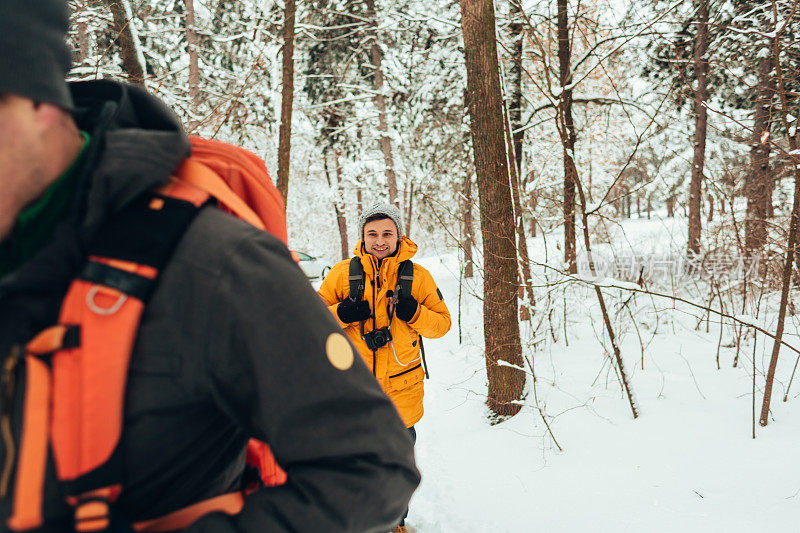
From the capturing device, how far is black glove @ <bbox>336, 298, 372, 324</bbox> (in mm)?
3303

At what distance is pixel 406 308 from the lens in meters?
3.34

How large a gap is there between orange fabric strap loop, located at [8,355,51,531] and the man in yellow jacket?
2614 mm

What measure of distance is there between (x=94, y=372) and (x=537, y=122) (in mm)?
7365

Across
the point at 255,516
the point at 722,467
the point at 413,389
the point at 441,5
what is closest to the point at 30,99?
the point at 255,516

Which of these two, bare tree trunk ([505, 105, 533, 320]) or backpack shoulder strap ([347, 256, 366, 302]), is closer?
backpack shoulder strap ([347, 256, 366, 302])

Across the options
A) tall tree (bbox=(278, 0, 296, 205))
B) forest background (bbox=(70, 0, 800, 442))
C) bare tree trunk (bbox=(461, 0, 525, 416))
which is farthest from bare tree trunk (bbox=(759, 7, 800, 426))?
tall tree (bbox=(278, 0, 296, 205))

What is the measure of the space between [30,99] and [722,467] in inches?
178

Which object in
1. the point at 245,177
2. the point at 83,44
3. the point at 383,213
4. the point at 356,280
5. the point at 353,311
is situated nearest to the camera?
the point at 245,177

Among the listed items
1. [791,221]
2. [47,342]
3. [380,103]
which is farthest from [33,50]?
[380,103]

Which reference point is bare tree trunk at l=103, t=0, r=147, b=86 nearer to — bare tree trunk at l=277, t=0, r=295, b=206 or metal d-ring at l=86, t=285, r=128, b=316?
bare tree trunk at l=277, t=0, r=295, b=206

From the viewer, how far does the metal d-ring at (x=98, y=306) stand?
2.38 feet

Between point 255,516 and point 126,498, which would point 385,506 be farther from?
point 126,498

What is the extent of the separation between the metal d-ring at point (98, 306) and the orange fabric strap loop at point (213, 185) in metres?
0.27

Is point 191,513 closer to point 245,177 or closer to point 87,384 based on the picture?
point 87,384
